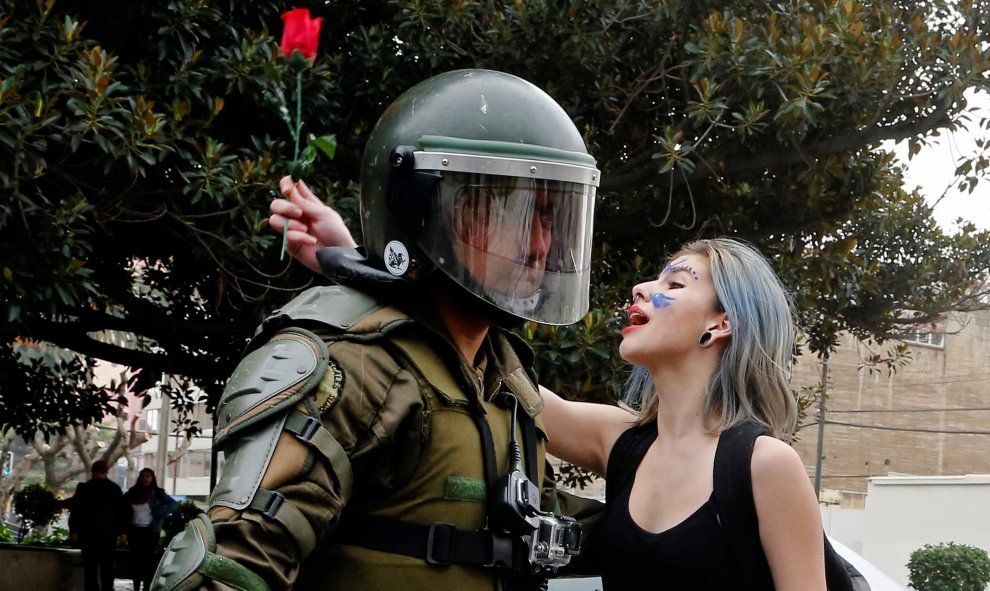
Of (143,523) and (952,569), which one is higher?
(143,523)

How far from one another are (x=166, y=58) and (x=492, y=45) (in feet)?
6.17

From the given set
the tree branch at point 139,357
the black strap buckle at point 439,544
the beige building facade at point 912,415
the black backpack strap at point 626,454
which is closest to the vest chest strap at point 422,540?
the black strap buckle at point 439,544

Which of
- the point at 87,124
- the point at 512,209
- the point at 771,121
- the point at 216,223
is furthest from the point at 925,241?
the point at 512,209

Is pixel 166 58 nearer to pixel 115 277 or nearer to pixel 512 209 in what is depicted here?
pixel 115 277

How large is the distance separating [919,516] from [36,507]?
1488 cm

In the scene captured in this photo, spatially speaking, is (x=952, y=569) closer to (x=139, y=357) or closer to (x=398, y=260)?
(x=139, y=357)

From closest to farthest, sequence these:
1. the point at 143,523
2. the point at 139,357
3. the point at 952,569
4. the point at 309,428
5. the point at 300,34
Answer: the point at 309,428
the point at 300,34
the point at 139,357
the point at 143,523
the point at 952,569

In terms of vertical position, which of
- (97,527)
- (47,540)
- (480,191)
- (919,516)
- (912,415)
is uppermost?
(912,415)

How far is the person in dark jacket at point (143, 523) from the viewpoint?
1175 centimetres

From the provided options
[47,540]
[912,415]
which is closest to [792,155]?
[47,540]

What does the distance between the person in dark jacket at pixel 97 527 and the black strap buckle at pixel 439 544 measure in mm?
9835

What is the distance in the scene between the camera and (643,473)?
9.35ft

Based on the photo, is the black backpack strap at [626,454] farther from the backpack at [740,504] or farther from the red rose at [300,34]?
the red rose at [300,34]

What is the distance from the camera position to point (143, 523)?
11781mm
